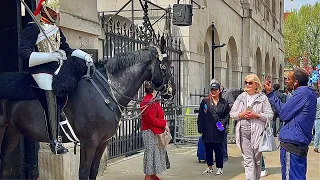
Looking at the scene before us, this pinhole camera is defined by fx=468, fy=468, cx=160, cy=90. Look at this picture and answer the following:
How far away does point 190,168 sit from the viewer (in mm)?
10445

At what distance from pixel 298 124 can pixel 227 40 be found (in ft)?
48.4

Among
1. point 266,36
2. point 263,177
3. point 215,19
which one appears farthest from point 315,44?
point 263,177

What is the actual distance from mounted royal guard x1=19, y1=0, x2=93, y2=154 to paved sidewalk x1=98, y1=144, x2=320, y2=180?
3675 millimetres

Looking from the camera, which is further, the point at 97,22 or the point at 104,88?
the point at 97,22

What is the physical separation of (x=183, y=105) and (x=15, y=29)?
26.0 feet

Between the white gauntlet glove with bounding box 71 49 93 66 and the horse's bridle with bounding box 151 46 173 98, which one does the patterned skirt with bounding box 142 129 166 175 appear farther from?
the white gauntlet glove with bounding box 71 49 93 66

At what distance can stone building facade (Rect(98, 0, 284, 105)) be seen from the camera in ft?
49.7

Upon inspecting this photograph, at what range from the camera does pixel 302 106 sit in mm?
6547

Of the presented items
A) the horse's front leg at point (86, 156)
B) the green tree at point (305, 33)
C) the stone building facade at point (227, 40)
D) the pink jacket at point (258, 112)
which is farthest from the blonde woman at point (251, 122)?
the green tree at point (305, 33)

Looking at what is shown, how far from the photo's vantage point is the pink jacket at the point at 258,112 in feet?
24.3

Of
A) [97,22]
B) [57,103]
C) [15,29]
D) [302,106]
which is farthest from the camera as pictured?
[97,22]

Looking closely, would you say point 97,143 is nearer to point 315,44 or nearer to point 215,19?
point 215,19

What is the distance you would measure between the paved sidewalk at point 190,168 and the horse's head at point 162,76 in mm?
3516

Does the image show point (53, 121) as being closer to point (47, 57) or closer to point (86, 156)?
point (86, 156)
